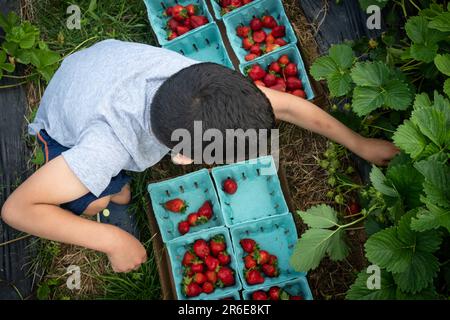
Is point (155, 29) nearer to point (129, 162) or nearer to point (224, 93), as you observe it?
point (129, 162)

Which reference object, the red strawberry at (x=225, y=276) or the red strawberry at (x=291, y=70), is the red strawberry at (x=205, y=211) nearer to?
the red strawberry at (x=225, y=276)

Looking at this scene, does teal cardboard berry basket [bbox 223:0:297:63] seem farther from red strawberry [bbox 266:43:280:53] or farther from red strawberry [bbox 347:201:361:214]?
red strawberry [bbox 347:201:361:214]

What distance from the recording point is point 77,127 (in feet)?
4.01

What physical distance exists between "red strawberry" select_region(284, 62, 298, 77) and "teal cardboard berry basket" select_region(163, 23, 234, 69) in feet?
0.69

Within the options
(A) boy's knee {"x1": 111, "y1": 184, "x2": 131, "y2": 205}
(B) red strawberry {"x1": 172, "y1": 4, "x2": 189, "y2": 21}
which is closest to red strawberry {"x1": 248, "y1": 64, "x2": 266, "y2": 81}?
(B) red strawberry {"x1": 172, "y1": 4, "x2": 189, "y2": 21}

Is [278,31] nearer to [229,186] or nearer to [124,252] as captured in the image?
[229,186]

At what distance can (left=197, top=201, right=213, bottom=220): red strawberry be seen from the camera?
1.64 metres

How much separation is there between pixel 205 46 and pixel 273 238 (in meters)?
0.81

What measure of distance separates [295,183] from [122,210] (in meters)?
0.66

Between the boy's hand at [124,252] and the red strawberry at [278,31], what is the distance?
3.12 ft

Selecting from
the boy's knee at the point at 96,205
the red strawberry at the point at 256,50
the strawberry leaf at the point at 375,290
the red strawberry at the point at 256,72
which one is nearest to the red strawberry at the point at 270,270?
the strawberry leaf at the point at 375,290

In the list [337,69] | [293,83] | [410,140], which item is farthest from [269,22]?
[410,140]

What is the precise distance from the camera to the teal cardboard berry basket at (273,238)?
1583 mm

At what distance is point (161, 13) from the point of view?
1956 mm
